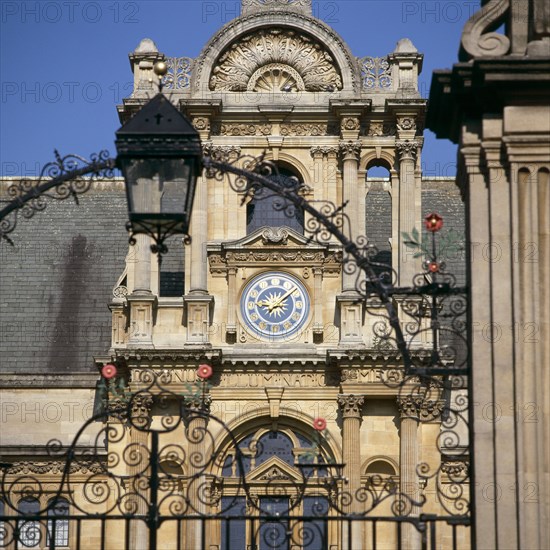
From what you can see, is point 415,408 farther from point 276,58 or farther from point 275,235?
point 276,58

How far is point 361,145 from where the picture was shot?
40719 millimetres

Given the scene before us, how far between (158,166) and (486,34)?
9.03ft

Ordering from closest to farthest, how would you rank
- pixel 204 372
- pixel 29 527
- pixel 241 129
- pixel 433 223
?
pixel 433 223
pixel 29 527
pixel 204 372
pixel 241 129

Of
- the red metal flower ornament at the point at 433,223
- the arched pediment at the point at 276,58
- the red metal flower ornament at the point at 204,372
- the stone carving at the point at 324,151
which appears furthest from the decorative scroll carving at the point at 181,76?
the red metal flower ornament at the point at 433,223

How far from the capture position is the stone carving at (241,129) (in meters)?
40.8

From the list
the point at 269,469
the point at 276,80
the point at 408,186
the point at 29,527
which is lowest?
the point at 29,527

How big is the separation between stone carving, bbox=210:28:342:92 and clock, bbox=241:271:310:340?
419 centimetres

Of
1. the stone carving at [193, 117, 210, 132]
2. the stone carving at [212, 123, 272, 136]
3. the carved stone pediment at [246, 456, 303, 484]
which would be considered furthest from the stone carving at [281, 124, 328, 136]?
the carved stone pediment at [246, 456, 303, 484]

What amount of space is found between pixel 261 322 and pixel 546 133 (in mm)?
26173

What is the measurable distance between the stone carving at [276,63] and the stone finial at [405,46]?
145 cm

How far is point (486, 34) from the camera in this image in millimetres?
14719

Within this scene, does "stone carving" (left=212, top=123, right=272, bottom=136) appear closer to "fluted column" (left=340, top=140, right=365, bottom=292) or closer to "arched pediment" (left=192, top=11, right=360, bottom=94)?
"arched pediment" (left=192, top=11, right=360, bottom=94)

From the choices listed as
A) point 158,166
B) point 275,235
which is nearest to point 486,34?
point 158,166

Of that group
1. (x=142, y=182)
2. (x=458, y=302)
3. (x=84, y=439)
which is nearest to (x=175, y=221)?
(x=142, y=182)
